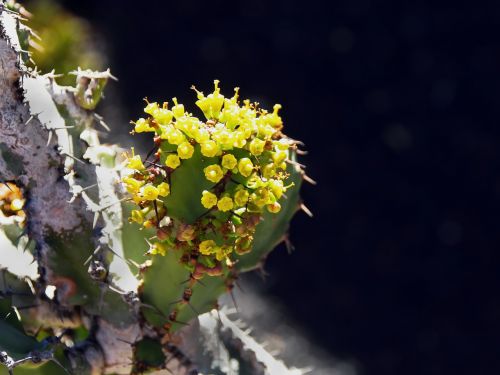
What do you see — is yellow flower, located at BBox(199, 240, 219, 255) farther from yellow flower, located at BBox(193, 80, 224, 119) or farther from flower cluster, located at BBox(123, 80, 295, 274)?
yellow flower, located at BBox(193, 80, 224, 119)

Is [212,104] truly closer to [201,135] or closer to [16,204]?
[201,135]

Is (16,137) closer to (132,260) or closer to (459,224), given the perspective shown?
(132,260)

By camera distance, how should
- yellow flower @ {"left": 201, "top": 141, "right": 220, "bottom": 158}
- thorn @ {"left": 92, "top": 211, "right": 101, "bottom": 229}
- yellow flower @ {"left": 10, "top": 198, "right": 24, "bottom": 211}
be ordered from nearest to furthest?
yellow flower @ {"left": 201, "top": 141, "right": 220, "bottom": 158} → thorn @ {"left": 92, "top": 211, "right": 101, "bottom": 229} → yellow flower @ {"left": 10, "top": 198, "right": 24, "bottom": 211}

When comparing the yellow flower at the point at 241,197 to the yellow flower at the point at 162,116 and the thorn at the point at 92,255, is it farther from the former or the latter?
the thorn at the point at 92,255

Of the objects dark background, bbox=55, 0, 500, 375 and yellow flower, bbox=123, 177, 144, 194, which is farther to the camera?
dark background, bbox=55, 0, 500, 375

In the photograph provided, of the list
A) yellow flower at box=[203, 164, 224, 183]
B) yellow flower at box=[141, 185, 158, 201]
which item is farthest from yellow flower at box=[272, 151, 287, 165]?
yellow flower at box=[141, 185, 158, 201]

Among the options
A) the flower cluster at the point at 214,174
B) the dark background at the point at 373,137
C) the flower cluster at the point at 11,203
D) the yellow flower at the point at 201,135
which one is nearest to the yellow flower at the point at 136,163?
the flower cluster at the point at 214,174

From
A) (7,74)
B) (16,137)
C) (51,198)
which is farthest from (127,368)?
(7,74)
